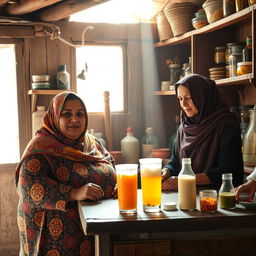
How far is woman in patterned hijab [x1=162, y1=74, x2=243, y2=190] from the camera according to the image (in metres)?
2.07

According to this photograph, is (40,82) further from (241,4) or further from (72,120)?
(241,4)

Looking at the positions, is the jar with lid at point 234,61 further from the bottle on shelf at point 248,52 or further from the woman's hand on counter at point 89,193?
the woman's hand on counter at point 89,193

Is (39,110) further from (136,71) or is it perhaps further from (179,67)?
(179,67)

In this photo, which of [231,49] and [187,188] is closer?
[187,188]

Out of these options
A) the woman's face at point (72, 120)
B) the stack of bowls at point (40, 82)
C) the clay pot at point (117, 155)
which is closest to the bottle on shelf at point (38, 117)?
the stack of bowls at point (40, 82)

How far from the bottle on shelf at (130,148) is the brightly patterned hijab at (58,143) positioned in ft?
4.19

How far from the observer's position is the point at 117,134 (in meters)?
3.83

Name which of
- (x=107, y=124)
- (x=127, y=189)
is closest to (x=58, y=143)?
(x=127, y=189)

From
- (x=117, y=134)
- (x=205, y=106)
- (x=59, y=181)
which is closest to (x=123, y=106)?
(x=117, y=134)

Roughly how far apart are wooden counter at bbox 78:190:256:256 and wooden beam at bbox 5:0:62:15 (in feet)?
6.28

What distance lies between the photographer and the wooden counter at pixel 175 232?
1.45m

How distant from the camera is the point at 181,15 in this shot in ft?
10.6

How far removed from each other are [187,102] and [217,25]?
0.81 meters

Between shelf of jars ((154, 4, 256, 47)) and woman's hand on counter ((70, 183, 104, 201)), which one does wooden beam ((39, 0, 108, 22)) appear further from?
woman's hand on counter ((70, 183, 104, 201))
